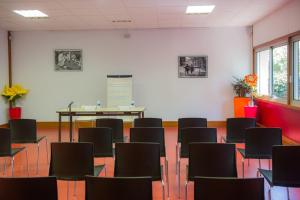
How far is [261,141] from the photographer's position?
4.38 metres

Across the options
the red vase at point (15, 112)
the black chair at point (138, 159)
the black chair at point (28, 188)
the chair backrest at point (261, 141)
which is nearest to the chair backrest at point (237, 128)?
the chair backrest at point (261, 141)

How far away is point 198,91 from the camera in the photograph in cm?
1053

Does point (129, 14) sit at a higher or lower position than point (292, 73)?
higher

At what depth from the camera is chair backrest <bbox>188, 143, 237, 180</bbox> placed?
338 centimetres

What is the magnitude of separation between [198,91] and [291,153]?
7319 mm

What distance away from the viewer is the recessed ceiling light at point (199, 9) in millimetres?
7604

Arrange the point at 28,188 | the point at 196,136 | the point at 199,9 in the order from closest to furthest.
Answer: the point at 28,188
the point at 196,136
the point at 199,9

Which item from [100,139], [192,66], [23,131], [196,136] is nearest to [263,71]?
[192,66]

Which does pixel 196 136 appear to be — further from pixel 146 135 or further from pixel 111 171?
pixel 111 171

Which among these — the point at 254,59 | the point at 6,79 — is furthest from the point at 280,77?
the point at 6,79

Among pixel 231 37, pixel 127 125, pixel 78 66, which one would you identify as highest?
pixel 231 37

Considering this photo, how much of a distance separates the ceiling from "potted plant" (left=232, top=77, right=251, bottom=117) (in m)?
1.79

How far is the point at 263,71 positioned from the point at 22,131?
6985mm

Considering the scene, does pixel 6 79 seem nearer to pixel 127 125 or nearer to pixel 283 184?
pixel 127 125
